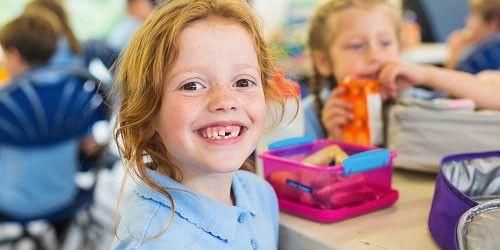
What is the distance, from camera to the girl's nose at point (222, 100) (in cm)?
81

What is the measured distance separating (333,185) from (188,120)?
0.87 feet

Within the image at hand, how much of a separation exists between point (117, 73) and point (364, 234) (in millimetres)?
432

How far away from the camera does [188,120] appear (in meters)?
0.81

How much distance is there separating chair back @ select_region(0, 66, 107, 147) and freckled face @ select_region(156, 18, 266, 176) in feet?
3.43

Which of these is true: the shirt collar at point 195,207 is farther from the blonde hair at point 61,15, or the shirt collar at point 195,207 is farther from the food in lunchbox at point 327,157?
the blonde hair at point 61,15

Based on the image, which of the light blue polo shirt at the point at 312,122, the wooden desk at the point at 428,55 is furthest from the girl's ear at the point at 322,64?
the wooden desk at the point at 428,55

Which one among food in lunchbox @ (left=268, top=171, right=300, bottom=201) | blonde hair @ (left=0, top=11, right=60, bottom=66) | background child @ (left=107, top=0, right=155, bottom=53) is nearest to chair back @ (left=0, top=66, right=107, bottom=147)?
blonde hair @ (left=0, top=11, right=60, bottom=66)

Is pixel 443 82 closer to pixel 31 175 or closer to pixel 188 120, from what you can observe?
pixel 188 120

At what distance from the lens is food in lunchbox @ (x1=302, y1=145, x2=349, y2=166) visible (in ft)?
3.29

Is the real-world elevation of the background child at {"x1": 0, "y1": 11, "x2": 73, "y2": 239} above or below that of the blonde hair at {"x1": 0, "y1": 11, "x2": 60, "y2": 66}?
below

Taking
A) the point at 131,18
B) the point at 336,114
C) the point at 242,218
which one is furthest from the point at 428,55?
the point at 242,218

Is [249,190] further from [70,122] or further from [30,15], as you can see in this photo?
[30,15]

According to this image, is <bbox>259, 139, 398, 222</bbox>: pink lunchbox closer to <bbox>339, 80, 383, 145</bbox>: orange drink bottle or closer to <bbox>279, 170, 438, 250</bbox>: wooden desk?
<bbox>279, 170, 438, 250</bbox>: wooden desk

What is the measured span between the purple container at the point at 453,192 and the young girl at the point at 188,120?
0.83ft
